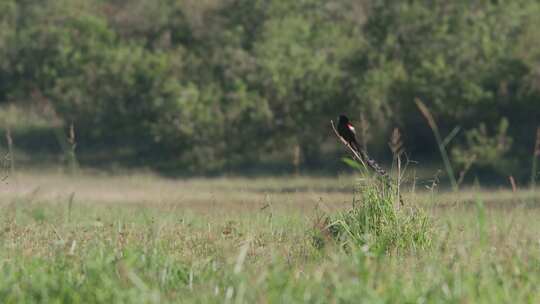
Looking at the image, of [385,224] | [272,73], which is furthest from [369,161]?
[272,73]

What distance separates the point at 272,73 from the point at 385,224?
3336cm

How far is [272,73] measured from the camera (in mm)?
42844

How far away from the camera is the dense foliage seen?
39.7 m

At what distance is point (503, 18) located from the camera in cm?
4191

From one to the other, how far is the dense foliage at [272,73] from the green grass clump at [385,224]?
87.6 ft

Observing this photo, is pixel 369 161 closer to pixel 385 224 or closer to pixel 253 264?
pixel 385 224

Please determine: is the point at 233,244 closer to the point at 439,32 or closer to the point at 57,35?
the point at 439,32

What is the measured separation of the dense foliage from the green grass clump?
2670cm

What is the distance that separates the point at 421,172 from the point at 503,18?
8.23 meters

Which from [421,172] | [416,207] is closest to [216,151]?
[421,172]

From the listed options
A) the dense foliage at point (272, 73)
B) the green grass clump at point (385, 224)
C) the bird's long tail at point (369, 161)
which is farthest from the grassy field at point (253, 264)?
the dense foliage at point (272, 73)

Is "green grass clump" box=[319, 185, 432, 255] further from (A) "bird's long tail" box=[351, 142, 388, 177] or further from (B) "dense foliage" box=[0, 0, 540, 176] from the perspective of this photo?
(B) "dense foliage" box=[0, 0, 540, 176]

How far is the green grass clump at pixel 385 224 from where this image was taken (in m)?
9.60

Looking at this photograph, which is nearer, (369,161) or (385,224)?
(369,161)
